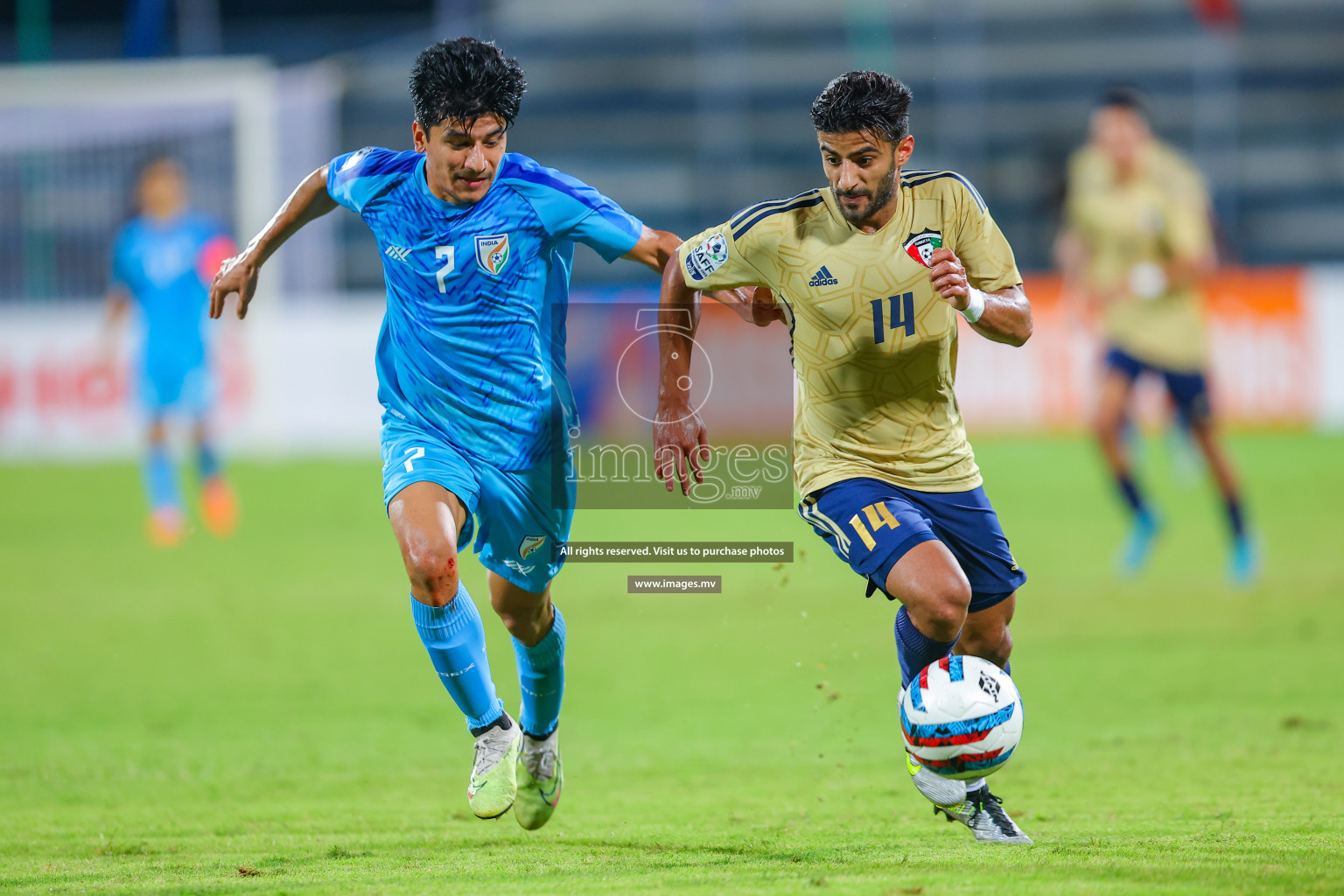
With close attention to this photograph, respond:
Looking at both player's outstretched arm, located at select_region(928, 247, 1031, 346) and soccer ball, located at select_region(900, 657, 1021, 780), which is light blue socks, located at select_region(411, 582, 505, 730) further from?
player's outstretched arm, located at select_region(928, 247, 1031, 346)

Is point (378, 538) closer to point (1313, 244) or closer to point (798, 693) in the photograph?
point (798, 693)

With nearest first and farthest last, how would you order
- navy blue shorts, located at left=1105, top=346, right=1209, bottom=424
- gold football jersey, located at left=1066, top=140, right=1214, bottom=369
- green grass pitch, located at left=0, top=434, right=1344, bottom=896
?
green grass pitch, located at left=0, top=434, right=1344, bottom=896, navy blue shorts, located at left=1105, top=346, right=1209, bottom=424, gold football jersey, located at left=1066, top=140, right=1214, bottom=369

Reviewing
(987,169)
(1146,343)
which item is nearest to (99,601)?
(1146,343)

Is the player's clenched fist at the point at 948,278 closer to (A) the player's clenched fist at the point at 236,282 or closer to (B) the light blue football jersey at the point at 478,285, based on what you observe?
(B) the light blue football jersey at the point at 478,285

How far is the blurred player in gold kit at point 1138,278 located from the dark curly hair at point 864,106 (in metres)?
6.26

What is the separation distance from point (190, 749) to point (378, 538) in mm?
6099

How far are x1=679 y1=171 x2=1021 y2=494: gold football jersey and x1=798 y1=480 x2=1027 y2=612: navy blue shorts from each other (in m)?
0.04

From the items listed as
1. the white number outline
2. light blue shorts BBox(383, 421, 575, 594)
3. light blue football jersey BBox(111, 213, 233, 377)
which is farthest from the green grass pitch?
light blue football jersey BBox(111, 213, 233, 377)

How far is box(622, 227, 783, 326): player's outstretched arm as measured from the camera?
4809mm

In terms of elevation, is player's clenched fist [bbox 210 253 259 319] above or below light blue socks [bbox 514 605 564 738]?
above

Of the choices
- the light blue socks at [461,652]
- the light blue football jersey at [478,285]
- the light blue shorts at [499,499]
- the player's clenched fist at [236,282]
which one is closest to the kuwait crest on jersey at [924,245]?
the light blue football jersey at [478,285]

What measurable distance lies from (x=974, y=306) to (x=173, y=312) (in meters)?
10.7

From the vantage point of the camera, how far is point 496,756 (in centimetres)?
473

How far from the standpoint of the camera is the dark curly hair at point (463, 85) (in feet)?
14.9
